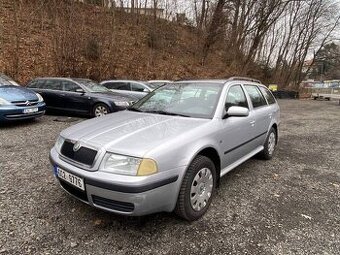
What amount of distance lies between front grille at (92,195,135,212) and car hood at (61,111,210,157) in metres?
0.45

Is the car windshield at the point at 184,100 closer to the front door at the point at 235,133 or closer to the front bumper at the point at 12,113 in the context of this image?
the front door at the point at 235,133

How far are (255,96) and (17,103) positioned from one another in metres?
5.76

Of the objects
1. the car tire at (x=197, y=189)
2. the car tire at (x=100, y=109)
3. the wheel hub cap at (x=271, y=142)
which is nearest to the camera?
the car tire at (x=197, y=189)

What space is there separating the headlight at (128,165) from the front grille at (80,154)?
177 mm

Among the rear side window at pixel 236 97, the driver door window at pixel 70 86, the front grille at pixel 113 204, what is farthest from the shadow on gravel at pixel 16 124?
the rear side window at pixel 236 97

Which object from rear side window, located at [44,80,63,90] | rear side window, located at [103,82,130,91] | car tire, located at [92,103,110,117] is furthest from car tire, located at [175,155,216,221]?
rear side window, located at [103,82,130,91]

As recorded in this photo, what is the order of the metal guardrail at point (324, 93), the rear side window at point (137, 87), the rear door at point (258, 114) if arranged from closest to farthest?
the rear door at point (258, 114), the rear side window at point (137, 87), the metal guardrail at point (324, 93)

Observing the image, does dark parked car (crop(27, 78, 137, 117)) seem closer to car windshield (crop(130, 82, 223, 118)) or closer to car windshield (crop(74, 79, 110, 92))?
car windshield (crop(74, 79, 110, 92))

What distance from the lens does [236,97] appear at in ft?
13.4

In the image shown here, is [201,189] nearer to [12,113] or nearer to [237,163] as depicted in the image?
[237,163]

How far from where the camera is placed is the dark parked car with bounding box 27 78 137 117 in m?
8.79

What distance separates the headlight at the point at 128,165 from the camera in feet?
8.06

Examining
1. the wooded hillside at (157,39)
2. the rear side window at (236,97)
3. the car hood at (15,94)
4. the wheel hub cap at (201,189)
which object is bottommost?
the wheel hub cap at (201,189)

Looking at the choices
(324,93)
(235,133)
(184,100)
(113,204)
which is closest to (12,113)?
(184,100)
